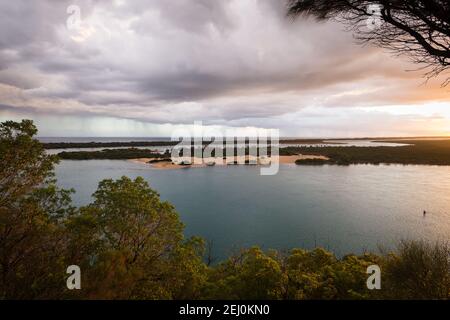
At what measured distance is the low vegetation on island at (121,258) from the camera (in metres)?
9.39

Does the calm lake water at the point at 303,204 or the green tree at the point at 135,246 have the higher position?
the green tree at the point at 135,246

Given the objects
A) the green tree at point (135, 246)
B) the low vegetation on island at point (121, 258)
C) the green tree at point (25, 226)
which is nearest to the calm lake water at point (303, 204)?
the low vegetation on island at point (121, 258)

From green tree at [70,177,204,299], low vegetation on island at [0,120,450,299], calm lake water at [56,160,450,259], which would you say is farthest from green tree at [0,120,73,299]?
calm lake water at [56,160,450,259]

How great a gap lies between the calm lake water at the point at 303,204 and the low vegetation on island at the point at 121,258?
1324 centimetres

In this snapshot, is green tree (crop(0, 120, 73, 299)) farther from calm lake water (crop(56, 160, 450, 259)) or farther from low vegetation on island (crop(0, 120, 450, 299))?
calm lake water (crop(56, 160, 450, 259))

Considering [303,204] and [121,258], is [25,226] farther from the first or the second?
[303,204]

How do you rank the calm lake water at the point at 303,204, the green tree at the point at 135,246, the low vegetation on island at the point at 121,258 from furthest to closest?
the calm lake water at the point at 303,204 → the green tree at the point at 135,246 → the low vegetation on island at the point at 121,258

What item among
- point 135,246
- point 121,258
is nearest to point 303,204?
point 135,246

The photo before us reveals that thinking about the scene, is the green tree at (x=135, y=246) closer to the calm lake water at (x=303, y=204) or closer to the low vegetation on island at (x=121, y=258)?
the low vegetation on island at (x=121, y=258)

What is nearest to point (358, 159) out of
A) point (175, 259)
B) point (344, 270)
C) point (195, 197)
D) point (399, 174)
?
point (399, 174)

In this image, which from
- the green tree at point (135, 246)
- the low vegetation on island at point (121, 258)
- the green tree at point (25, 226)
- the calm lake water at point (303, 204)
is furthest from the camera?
the calm lake water at point (303, 204)

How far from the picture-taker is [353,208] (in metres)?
39.4
